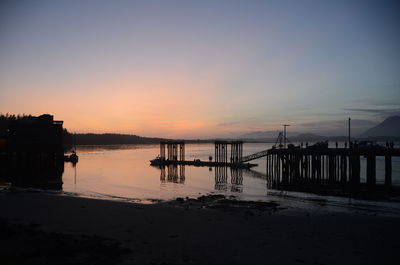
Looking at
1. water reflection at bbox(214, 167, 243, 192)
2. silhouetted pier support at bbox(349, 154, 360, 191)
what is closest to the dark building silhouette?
water reflection at bbox(214, 167, 243, 192)

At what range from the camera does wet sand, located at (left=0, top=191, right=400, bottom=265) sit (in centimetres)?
1116

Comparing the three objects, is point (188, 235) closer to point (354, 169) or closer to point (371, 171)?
point (371, 171)

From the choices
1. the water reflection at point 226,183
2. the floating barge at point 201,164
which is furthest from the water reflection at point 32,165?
the water reflection at point 226,183

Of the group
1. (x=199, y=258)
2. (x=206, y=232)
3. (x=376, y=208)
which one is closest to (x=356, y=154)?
(x=376, y=208)

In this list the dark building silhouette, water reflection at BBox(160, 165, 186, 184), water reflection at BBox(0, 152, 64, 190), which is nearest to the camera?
water reflection at BBox(160, 165, 186, 184)

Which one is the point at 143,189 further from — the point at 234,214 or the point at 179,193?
the point at 234,214

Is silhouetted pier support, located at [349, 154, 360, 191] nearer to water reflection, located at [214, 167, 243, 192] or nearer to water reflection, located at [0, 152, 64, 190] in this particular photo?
water reflection, located at [214, 167, 243, 192]

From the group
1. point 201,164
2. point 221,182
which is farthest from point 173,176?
point 201,164

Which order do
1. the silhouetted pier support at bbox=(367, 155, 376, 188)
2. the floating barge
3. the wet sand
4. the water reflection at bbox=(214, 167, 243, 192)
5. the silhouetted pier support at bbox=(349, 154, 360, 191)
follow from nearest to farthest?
1. the wet sand
2. the silhouetted pier support at bbox=(367, 155, 376, 188)
3. the water reflection at bbox=(214, 167, 243, 192)
4. the silhouetted pier support at bbox=(349, 154, 360, 191)
5. the floating barge

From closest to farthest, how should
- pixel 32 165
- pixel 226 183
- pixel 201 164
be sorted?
pixel 226 183
pixel 32 165
pixel 201 164

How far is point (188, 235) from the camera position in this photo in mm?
14508

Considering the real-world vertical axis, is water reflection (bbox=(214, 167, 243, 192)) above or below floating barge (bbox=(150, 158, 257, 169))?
below

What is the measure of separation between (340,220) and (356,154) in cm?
2491

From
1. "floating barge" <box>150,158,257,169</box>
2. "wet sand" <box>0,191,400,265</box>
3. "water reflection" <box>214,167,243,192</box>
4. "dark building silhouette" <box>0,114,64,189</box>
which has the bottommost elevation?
"water reflection" <box>214,167,243,192</box>
